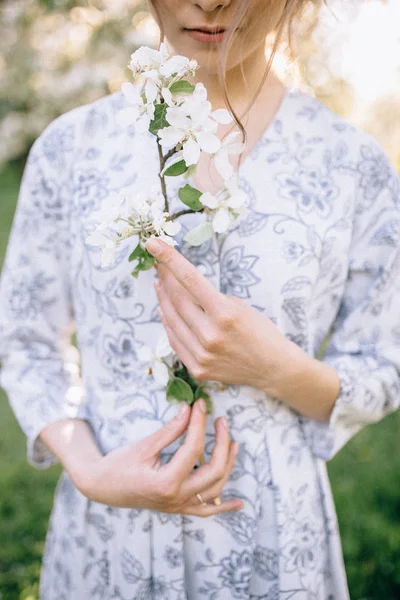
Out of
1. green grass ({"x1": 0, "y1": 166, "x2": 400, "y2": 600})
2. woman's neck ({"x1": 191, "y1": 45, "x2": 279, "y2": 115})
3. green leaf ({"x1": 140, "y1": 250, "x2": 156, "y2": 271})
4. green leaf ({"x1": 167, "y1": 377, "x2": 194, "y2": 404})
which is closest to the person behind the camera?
green leaf ({"x1": 140, "y1": 250, "x2": 156, "y2": 271})

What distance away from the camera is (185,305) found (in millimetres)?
1048

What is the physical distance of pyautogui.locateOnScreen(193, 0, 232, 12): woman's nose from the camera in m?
0.99

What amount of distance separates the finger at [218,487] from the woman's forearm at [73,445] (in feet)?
0.70

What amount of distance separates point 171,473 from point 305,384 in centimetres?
30

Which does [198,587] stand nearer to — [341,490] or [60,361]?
[60,361]

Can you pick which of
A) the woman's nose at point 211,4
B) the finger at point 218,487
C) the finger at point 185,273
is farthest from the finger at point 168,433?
the woman's nose at point 211,4

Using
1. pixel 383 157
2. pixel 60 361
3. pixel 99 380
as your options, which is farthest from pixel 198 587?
pixel 383 157

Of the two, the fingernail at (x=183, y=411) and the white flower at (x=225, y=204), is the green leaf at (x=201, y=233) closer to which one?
the white flower at (x=225, y=204)

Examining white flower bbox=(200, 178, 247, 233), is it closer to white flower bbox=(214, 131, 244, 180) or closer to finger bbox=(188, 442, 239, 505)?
white flower bbox=(214, 131, 244, 180)

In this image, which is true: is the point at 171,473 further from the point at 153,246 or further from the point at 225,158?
the point at 225,158

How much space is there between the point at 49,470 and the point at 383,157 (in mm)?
2692

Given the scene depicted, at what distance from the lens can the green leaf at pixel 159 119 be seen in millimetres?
881

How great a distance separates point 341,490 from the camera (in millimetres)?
3010

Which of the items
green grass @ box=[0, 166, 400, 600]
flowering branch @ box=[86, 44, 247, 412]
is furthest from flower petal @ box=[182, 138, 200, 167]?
green grass @ box=[0, 166, 400, 600]
